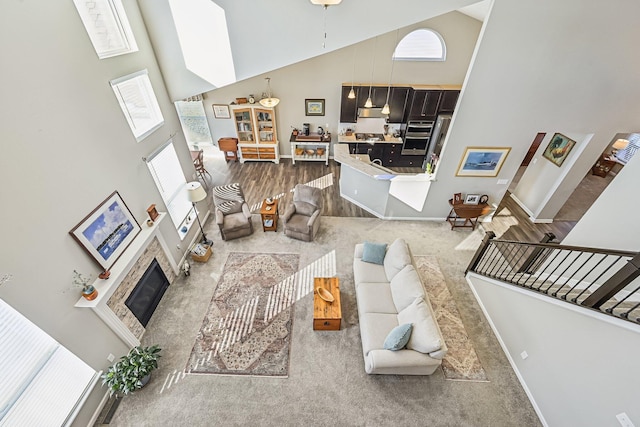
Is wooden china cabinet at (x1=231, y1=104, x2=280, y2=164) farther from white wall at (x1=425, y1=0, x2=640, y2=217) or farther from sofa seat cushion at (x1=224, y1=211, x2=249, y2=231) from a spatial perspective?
white wall at (x1=425, y1=0, x2=640, y2=217)

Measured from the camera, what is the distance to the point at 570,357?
2961 millimetres

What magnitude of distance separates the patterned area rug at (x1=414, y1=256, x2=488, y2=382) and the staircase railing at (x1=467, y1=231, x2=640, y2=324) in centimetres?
68

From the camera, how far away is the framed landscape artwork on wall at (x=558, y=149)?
5645 millimetres

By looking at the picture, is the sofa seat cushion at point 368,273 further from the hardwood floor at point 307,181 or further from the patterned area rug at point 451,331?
the hardwood floor at point 307,181

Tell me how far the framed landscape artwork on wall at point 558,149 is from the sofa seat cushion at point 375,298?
5061mm

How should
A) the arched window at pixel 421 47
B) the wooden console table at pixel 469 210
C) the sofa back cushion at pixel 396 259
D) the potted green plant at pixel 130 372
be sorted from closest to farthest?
the potted green plant at pixel 130 372
the sofa back cushion at pixel 396 259
the wooden console table at pixel 469 210
the arched window at pixel 421 47

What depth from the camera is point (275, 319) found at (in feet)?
14.2

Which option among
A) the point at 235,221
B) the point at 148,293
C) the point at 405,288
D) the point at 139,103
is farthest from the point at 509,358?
the point at 139,103

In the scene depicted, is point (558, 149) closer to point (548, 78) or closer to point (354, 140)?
point (548, 78)

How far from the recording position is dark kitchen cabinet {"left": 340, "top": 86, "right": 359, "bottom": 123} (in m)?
7.69

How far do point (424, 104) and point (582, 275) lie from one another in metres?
5.56

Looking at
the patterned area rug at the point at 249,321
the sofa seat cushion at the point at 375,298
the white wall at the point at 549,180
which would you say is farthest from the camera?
the white wall at the point at 549,180

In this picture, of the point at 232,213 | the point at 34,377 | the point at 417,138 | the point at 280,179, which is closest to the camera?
the point at 34,377

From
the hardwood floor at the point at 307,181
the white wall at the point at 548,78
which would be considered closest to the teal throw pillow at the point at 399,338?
the hardwood floor at the point at 307,181
